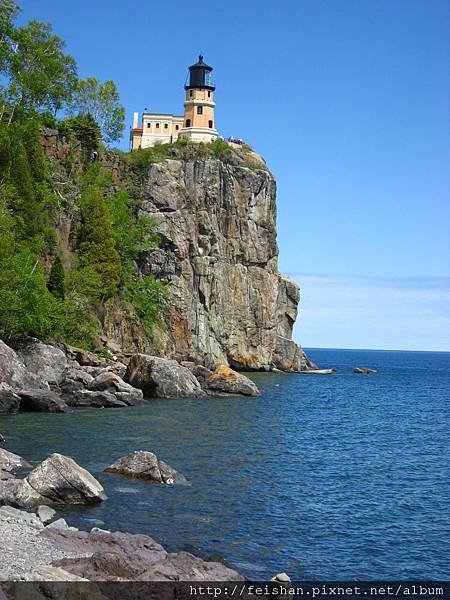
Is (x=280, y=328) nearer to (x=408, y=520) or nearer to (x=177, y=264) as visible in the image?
(x=177, y=264)

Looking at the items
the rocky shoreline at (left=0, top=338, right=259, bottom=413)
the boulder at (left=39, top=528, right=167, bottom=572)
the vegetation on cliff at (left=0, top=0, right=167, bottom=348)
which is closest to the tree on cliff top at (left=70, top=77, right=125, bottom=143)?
the vegetation on cliff at (left=0, top=0, right=167, bottom=348)

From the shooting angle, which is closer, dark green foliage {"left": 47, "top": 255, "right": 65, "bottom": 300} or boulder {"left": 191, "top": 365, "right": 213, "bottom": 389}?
dark green foliage {"left": 47, "top": 255, "right": 65, "bottom": 300}

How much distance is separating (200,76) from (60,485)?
8115cm

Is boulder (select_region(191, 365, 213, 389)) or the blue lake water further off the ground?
boulder (select_region(191, 365, 213, 389))

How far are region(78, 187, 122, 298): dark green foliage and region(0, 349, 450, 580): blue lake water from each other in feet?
57.1

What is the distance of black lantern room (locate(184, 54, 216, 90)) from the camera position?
303 ft

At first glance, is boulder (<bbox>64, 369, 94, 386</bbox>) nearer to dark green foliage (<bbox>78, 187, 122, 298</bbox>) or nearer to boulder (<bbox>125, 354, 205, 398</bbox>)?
boulder (<bbox>125, 354, 205, 398</bbox>)

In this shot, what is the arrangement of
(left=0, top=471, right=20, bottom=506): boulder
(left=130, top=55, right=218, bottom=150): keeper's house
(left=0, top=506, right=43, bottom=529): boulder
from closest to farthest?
(left=0, top=506, right=43, bottom=529): boulder, (left=0, top=471, right=20, bottom=506): boulder, (left=130, top=55, right=218, bottom=150): keeper's house

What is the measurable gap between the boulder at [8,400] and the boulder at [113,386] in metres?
8.39

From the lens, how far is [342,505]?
23.0 meters

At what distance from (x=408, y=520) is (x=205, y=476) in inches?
301

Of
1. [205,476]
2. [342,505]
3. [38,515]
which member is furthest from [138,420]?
[38,515]

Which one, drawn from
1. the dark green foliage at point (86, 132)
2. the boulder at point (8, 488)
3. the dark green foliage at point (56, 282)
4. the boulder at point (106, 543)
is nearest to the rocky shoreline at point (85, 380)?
the dark green foliage at point (56, 282)

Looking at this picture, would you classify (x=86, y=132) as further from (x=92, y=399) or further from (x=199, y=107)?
(x=92, y=399)
